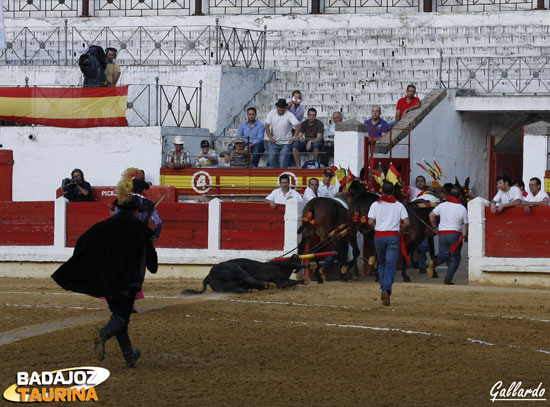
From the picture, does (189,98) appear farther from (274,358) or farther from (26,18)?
(274,358)

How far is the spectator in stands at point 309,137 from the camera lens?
70.6 feet

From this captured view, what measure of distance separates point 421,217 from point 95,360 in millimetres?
8722

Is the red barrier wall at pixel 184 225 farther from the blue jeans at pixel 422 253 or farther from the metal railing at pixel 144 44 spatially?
the metal railing at pixel 144 44

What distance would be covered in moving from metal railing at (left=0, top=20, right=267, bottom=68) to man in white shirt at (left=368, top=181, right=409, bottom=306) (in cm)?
1240

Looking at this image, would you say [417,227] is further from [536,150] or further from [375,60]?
[375,60]

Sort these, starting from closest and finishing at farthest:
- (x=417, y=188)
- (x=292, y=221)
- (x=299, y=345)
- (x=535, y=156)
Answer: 1. (x=299, y=345)
2. (x=292, y=221)
3. (x=417, y=188)
4. (x=535, y=156)

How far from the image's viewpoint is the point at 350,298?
15.5 m

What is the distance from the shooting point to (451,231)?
17531 mm

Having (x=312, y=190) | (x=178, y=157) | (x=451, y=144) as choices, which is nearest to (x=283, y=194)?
(x=312, y=190)

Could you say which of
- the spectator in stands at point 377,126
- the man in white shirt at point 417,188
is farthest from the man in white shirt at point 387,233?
the spectator in stands at point 377,126

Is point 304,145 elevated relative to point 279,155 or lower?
elevated

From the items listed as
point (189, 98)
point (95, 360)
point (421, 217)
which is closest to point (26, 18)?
point (189, 98)

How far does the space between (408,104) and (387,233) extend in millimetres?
7916

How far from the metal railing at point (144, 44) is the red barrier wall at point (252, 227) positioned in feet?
26.7
